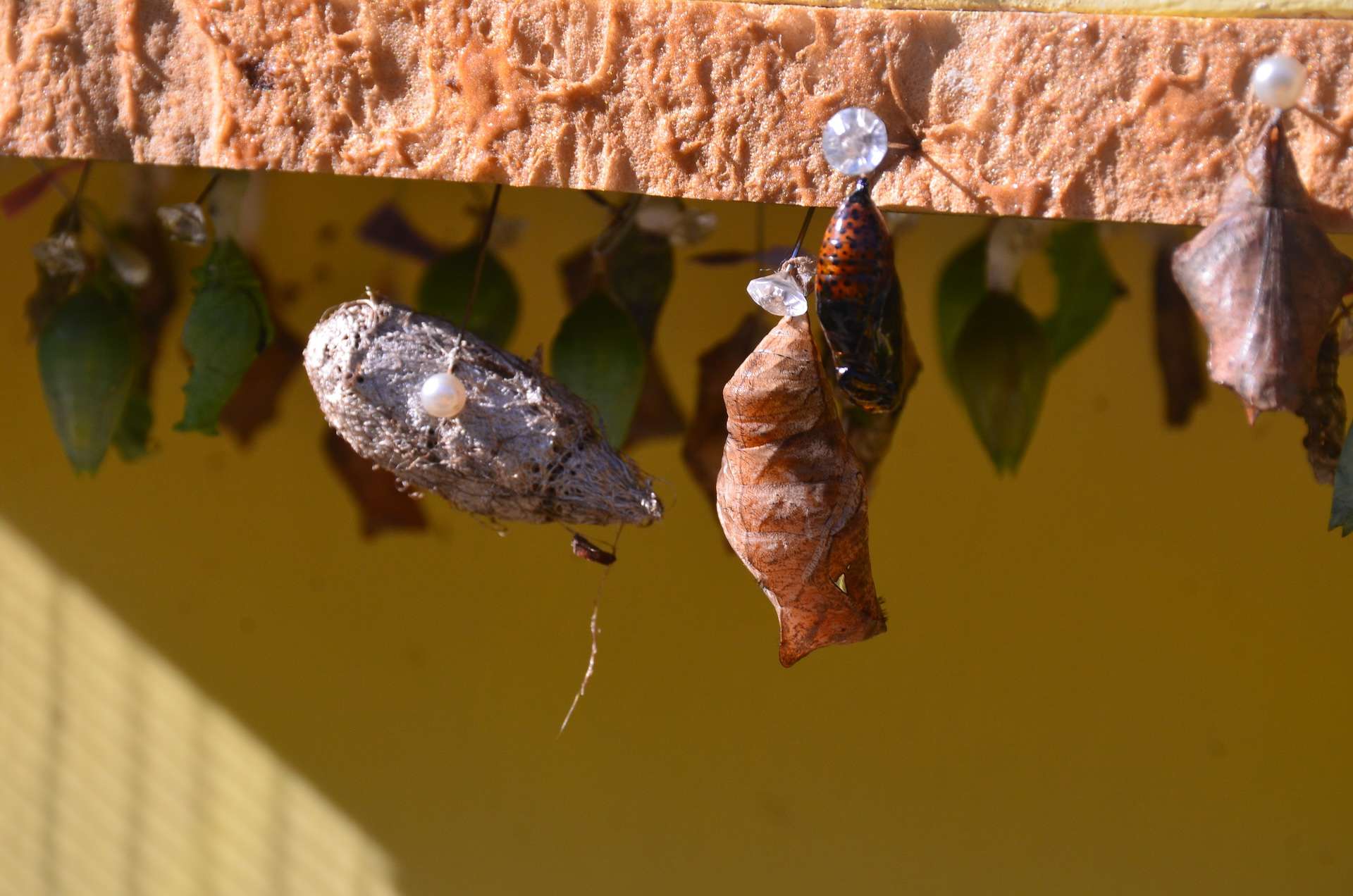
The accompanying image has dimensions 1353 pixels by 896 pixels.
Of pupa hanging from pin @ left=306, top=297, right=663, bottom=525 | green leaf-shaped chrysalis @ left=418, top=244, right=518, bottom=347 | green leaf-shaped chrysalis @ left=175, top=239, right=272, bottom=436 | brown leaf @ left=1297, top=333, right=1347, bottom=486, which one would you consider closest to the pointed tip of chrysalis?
brown leaf @ left=1297, top=333, right=1347, bottom=486

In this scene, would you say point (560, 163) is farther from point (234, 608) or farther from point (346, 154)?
point (234, 608)

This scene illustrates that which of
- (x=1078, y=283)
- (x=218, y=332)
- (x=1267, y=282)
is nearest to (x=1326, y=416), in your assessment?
(x=1267, y=282)

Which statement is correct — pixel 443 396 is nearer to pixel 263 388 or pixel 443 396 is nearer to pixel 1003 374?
pixel 1003 374

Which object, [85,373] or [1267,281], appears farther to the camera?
[85,373]

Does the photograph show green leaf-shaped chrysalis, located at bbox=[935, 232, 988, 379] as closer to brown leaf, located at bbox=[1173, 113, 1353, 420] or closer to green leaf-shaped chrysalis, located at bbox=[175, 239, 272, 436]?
brown leaf, located at bbox=[1173, 113, 1353, 420]

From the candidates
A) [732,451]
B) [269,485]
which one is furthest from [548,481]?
[269,485]

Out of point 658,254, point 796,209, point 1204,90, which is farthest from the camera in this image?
point 796,209

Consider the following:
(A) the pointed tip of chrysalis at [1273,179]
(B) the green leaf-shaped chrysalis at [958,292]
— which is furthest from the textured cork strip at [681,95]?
(B) the green leaf-shaped chrysalis at [958,292]
